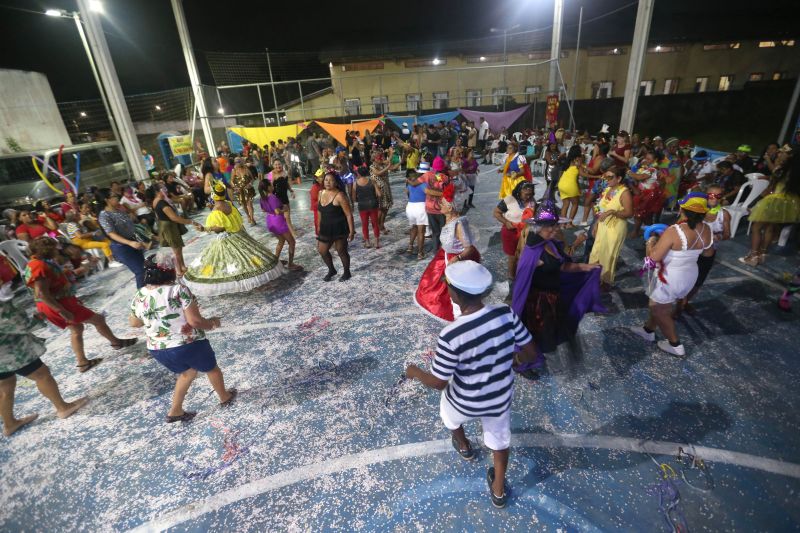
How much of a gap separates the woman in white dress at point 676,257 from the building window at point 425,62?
1062 inches

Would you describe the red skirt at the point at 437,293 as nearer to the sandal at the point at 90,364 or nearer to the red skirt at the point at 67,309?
the red skirt at the point at 67,309

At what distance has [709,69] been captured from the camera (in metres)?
27.7

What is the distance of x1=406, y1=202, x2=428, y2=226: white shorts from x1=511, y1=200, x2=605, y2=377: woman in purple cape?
3291mm

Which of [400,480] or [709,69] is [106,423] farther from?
[709,69]

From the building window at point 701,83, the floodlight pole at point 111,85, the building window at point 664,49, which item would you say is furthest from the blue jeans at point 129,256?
the building window at point 701,83

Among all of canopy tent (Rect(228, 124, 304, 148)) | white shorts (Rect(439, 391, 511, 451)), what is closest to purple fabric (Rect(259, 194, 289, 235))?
white shorts (Rect(439, 391, 511, 451))

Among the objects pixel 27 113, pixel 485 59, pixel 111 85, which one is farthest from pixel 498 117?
pixel 27 113

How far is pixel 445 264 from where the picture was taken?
→ 443 cm

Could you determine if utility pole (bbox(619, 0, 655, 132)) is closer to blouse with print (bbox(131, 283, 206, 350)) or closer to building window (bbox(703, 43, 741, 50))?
blouse with print (bbox(131, 283, 206, 350))

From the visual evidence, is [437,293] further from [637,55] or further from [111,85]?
[111,85]

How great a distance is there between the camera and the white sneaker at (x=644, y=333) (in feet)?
14.5

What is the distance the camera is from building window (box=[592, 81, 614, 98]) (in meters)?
28.0

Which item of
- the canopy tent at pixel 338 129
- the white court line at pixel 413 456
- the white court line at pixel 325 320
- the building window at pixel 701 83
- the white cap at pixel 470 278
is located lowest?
the white court line at pixel 413 456

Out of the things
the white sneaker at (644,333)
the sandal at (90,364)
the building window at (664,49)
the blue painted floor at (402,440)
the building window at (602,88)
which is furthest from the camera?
the building window at (602,88)
